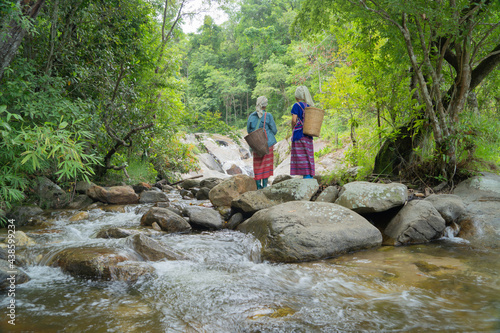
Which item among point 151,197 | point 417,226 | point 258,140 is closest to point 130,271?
point 258,140

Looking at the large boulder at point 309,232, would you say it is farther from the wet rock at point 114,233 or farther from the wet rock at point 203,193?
the wet rock at point 203,193

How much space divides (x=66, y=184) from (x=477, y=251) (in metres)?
8.65

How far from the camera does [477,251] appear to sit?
4.39 meters

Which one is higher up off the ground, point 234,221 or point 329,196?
point 329,196

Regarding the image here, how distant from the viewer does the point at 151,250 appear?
14.2 ft

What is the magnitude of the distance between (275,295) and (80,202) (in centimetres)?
651

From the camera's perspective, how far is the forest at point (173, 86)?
4.61 m

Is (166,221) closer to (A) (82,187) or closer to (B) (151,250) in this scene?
(B) (151,250)

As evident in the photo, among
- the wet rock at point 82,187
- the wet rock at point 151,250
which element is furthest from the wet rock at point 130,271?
the wet rock at point 82,187

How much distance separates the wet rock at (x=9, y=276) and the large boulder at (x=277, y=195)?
369cm

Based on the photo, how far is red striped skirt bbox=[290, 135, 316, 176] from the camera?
681 centimetres

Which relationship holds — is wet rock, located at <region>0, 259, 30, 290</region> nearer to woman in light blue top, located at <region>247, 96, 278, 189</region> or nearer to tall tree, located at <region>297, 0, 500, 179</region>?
woman in light blue top, located at <region>247, 96, 278, 189</region>

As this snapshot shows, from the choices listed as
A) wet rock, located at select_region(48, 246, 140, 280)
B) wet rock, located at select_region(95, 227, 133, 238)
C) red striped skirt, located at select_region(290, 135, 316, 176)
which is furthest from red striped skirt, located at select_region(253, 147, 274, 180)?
wet rock, located at select_region(48, 246, 140, 280)

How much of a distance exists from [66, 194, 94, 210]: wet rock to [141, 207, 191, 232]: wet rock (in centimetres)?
257
